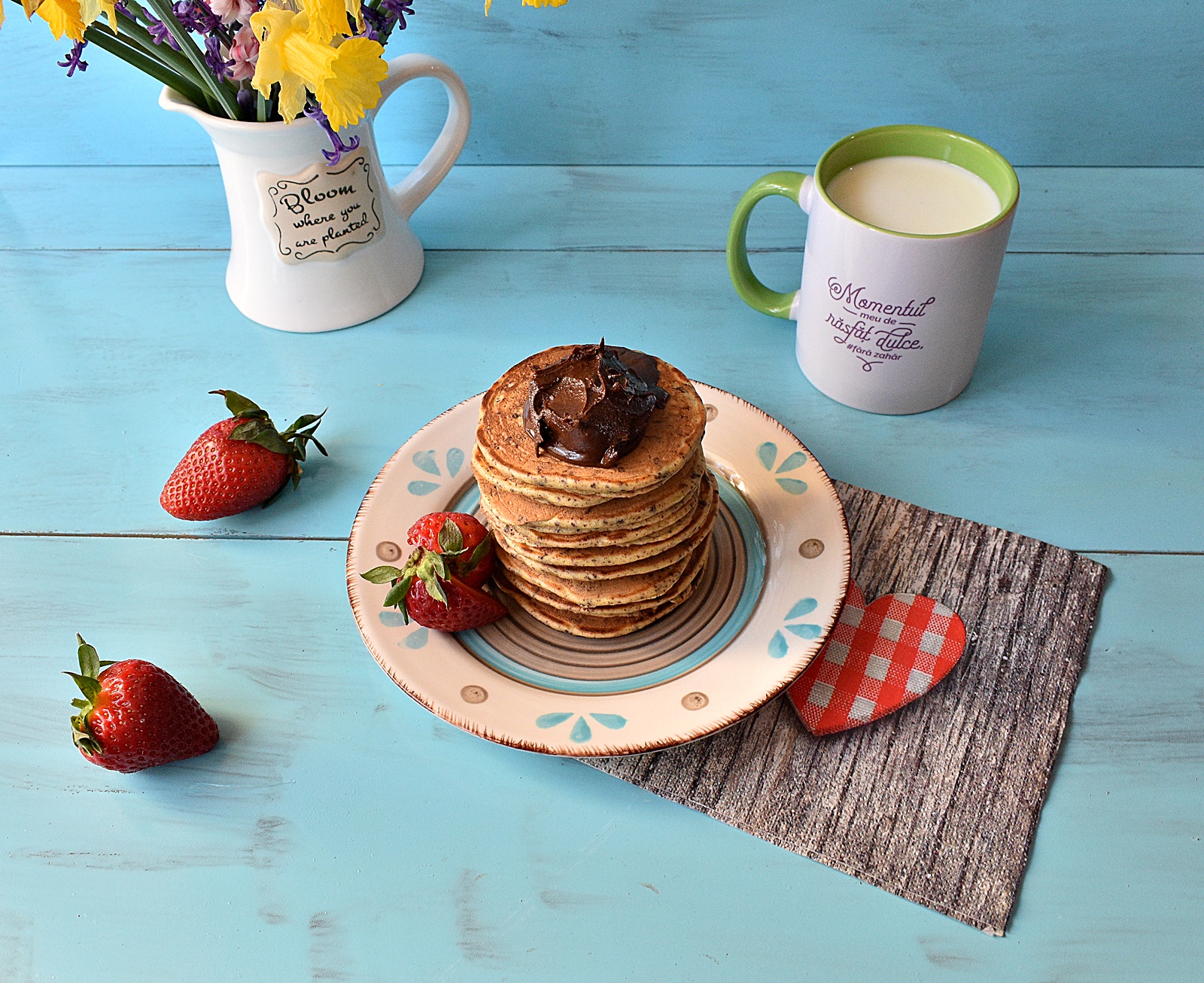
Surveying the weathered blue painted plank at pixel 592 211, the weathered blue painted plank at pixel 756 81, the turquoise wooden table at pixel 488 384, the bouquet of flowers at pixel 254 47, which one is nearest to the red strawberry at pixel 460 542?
the turquoise wooden table at pixel 488 384

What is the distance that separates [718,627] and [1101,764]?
0.33 metres

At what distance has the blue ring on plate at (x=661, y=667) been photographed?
0.86 meters

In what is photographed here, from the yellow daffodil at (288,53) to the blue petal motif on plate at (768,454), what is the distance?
52 cm

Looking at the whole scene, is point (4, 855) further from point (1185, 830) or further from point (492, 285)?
point (1185, 830)

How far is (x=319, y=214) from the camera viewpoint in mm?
1136

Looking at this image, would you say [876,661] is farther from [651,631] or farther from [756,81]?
[756,81]

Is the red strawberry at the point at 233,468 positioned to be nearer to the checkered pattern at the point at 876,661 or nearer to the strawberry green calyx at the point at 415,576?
the strawberry green calyx at the point at 415,576

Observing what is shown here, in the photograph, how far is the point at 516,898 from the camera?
0.79 m

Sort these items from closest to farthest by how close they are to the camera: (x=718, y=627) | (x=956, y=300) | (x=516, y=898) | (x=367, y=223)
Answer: (x=516, y=898) → (x=718, y=627) → (x=956, y=300) → (x=367, y=223)

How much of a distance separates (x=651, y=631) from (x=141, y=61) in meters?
0.76

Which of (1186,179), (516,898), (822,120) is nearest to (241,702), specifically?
(516,898)

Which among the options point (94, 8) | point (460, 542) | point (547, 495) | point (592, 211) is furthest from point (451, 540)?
point (592, 211)

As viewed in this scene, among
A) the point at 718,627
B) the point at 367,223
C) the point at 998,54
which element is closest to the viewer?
the point at 718,627

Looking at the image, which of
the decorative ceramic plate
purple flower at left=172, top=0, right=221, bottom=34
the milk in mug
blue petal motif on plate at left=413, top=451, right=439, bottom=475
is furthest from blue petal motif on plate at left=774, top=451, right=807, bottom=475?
purple flower at left=172, top=0, right=221, bottom=34
